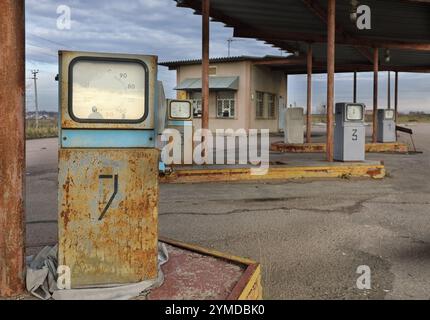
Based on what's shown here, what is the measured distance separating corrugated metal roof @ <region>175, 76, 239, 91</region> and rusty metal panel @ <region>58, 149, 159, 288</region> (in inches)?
910

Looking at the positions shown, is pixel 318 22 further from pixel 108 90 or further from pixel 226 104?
pixel 108 90

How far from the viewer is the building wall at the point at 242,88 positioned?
2655cm

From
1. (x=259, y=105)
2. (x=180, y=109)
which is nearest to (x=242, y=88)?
(x=259, y=105)

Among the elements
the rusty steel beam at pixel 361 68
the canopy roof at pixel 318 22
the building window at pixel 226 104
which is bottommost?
the building window at pixel 226 104

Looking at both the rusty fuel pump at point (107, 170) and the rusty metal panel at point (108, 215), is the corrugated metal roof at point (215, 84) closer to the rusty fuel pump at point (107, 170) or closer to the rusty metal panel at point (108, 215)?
the rusty fuel pump at point (107, 170)

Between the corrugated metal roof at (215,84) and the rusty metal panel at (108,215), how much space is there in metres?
23.1

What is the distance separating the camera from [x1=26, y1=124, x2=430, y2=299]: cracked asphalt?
4.24 metres

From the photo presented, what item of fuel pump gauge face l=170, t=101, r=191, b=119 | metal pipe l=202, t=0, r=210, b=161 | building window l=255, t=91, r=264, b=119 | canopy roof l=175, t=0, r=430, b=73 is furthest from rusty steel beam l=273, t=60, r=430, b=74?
fuel pump gauge face l=170, t=101, r=191, b=119

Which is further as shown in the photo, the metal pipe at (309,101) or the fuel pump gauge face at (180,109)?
the metal pipe at (309,101)

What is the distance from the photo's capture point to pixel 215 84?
26344mm

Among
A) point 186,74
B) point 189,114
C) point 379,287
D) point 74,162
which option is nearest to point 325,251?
point 379,287

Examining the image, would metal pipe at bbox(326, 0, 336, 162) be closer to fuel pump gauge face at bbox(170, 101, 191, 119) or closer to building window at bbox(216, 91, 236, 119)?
fuel pump gauge face at bbox(170, 101, 191, 119)

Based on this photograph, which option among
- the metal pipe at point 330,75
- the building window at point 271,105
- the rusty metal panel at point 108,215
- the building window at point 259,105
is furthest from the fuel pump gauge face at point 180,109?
the building window at point 271,105

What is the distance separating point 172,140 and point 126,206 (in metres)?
7.99
